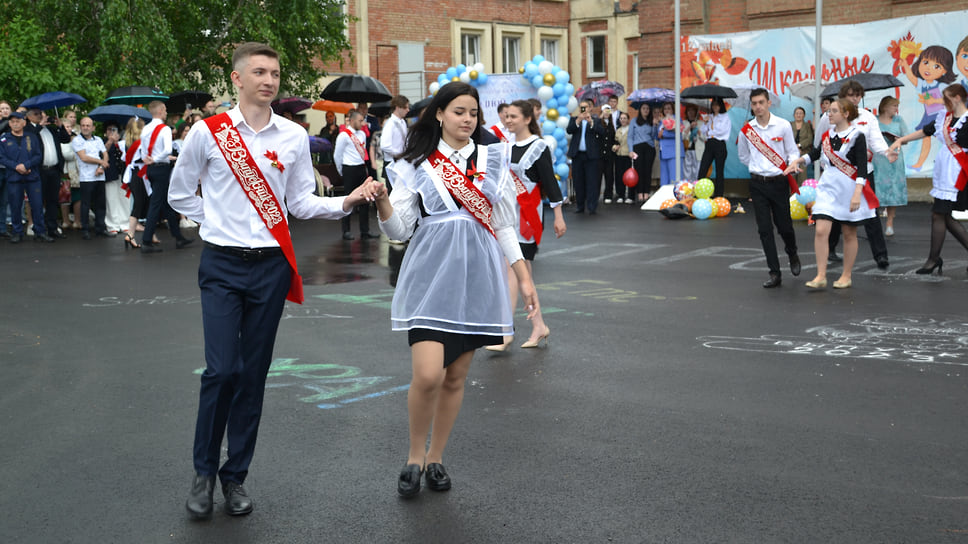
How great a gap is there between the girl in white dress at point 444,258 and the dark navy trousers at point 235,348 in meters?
0.54

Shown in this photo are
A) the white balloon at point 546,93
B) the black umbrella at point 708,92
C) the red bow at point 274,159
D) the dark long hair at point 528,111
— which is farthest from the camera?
the white balloon at point 546,93

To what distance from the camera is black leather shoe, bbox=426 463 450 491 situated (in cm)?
488

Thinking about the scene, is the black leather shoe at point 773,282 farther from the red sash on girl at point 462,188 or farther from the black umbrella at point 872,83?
the black umbrella at point 872,83

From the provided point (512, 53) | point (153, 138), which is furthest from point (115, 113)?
point (512, 53)

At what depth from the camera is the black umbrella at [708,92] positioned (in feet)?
72.1

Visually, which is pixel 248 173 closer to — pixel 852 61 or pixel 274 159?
pixel 274 159

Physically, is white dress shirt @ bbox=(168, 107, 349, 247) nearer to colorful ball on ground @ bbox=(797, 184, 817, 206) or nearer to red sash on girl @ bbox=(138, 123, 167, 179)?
red sash on girl @ bbox=(138, 123, 167, 179)

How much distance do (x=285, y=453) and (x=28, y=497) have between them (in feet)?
3.89

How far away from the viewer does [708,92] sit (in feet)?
72.5

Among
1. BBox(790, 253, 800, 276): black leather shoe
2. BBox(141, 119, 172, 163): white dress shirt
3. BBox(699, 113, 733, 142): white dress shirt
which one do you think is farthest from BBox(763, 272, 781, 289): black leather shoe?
BBox(699, 113, 733, 142): white dress shirt

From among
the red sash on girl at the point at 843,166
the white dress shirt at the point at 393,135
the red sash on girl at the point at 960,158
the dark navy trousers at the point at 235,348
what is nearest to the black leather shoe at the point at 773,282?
the red sash on girl at the point at 843,166

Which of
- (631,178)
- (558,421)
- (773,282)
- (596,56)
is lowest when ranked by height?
(558,421)

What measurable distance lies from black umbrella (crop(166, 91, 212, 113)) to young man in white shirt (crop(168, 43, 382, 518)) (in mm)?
17665

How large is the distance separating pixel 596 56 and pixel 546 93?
22383 mm
